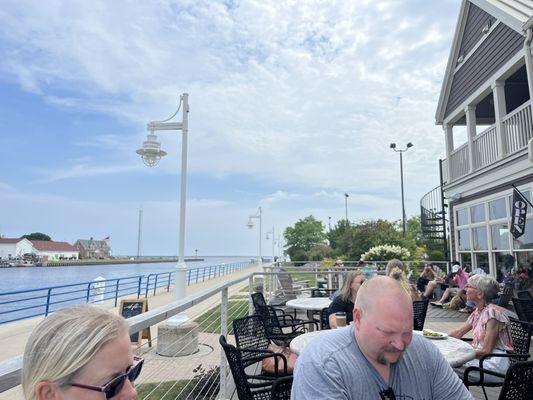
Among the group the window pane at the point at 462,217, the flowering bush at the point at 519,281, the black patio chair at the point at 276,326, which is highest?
the window pane at the point at 462,217

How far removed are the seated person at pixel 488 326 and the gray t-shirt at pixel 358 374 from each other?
1469mm

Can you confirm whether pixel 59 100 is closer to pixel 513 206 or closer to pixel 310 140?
pixel 310 140

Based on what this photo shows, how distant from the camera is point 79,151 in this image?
2367 cm

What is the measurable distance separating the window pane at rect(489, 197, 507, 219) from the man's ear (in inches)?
350

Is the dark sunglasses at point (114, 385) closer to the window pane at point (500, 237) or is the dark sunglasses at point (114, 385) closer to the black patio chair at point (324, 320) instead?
the black patio chair at point (324, 320)

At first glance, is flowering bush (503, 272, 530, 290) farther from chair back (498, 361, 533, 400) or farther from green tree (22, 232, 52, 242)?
green tree (22, 232, 52, 242)

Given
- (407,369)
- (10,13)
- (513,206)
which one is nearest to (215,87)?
(10,13)

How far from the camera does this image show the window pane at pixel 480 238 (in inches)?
344

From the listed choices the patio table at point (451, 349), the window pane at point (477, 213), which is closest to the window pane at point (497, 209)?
the window pane at point (477, 213)

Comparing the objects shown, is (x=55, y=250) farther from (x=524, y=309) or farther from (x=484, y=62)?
(x=524, y=309)

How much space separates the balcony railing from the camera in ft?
22.9

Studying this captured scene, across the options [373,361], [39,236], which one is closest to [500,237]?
[373,361]

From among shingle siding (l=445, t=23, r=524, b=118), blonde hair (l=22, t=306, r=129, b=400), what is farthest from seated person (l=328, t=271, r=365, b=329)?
shingle siding (l=445, t=23, r=524, b=118)

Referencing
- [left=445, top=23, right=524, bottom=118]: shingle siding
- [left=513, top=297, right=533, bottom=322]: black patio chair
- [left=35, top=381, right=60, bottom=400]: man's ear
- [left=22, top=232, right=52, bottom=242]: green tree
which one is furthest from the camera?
[left=22, top=232, right=52, bottom=242]: green tree
